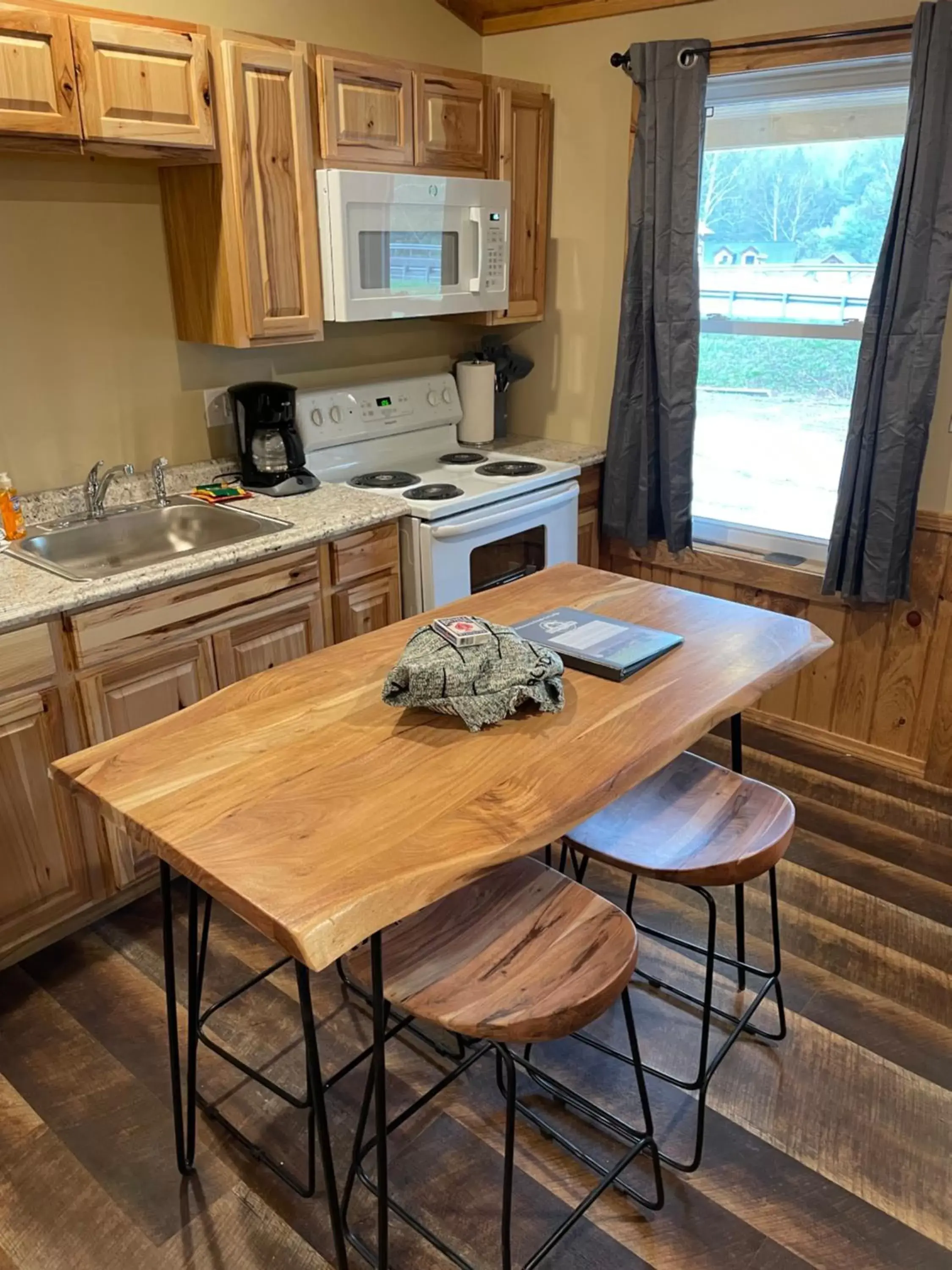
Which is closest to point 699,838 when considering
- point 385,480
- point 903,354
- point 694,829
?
point 694,829

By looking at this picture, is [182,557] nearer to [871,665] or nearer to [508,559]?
[508,559]

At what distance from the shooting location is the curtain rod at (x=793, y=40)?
2.53 m

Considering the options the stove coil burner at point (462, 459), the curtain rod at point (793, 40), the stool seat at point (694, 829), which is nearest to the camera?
the stool seat at point (694, 829)

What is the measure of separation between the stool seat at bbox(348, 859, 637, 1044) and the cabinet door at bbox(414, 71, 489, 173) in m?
2.34

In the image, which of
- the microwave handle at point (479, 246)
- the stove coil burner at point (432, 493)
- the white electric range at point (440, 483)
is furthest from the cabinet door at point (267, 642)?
the microwave handle at point (479, 246)

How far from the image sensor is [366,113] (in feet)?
8.92

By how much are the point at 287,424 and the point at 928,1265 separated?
8.41 ft

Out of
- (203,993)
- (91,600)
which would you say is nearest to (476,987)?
(203,993)

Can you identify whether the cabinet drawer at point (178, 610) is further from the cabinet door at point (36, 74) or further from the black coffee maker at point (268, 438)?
the cabinet door at point (36, 74)

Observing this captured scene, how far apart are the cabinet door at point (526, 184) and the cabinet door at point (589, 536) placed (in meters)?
0.76

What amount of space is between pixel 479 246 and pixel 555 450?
0.78m

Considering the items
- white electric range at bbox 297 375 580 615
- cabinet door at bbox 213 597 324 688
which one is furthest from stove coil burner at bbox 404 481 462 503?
cabinet door at bbox 213 597 324 688

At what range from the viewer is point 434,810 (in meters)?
1.28

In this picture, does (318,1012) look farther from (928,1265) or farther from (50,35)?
(50,35)
